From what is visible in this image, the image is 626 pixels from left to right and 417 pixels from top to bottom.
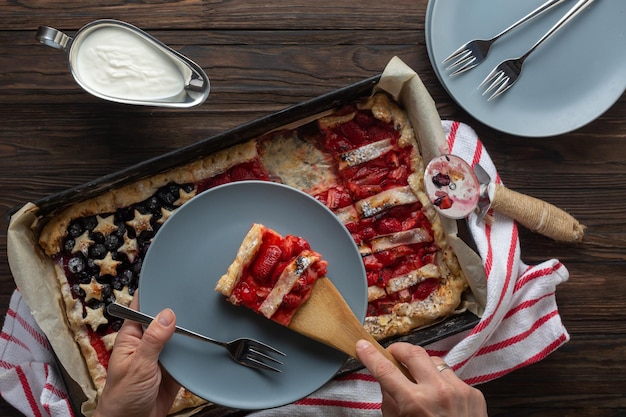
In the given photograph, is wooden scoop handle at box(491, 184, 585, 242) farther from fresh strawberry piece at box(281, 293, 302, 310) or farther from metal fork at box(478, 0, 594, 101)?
fresh strawberry piece at box(281, 293, 302, 310)

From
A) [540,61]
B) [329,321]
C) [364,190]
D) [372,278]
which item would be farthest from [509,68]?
[329,321]

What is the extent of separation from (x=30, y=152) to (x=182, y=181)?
33.6 inches

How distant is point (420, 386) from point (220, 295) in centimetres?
91

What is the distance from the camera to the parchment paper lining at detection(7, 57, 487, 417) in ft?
9.17

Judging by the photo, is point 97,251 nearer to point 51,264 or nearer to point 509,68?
point 51,264

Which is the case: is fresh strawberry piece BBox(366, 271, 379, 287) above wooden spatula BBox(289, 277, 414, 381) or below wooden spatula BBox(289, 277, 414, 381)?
below

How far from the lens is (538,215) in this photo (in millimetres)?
3115

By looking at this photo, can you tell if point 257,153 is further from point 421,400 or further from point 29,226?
point 421,400

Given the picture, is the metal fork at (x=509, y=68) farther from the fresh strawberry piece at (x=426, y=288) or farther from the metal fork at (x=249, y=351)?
the metal fork at (x=249, y=351)

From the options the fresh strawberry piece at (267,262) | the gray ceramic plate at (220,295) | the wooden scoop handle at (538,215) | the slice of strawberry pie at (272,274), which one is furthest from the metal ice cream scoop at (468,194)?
the fresh strawberry piece at (267,262)

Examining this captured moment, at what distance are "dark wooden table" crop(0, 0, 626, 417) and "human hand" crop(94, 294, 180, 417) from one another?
99cm

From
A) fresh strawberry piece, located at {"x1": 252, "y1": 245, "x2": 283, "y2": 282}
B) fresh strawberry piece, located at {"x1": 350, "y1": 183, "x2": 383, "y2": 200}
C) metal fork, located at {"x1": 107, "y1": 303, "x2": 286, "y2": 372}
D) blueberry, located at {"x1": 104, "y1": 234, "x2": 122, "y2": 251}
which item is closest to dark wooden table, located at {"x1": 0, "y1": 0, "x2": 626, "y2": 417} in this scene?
blueberry, located at {"x1": 104, "y1": 234, "x2": 122, "y2": 251}

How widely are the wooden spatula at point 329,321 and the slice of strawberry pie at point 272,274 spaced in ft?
0.13

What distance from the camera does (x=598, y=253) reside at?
3.38 m
